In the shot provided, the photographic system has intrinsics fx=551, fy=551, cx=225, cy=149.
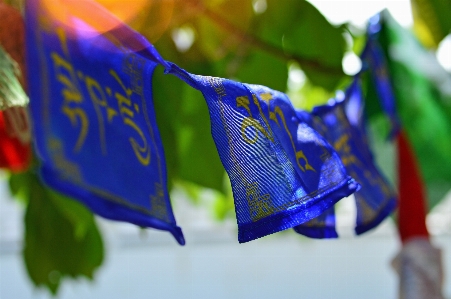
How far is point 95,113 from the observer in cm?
52

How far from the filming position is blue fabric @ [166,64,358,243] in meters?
0.41

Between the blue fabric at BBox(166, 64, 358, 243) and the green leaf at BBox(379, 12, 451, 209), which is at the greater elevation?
the green leaf at BBox(379, 12, 451, 209)

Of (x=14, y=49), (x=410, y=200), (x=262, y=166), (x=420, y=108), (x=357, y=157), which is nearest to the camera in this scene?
(x=262, y=166)

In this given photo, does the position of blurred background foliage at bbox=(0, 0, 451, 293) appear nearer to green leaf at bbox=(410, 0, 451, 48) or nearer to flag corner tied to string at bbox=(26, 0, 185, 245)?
green leaf at bbox=(410, 0, 451, 48)

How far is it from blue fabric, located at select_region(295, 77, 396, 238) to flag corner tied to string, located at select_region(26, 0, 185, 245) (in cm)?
20

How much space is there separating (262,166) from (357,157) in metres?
0.28

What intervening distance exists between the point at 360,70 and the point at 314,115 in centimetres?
23

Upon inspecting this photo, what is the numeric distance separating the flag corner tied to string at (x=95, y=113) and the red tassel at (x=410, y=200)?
43cm

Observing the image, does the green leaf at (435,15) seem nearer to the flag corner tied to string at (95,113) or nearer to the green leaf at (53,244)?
the flag corner tied to string at (95,113)

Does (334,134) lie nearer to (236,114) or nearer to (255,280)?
(236,114)

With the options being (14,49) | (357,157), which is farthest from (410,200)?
(14,49)

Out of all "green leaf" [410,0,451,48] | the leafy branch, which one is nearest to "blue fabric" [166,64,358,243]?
the leafy branch

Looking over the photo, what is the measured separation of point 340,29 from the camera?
868 millimetres

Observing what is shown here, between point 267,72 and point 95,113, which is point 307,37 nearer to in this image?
point 267,72
